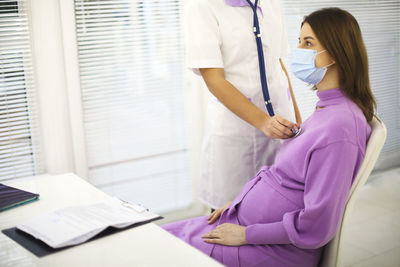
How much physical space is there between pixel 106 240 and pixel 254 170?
849mm

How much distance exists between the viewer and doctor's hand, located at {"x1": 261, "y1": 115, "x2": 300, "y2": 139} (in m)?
1.55

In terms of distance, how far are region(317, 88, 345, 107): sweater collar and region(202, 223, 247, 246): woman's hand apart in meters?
0.49

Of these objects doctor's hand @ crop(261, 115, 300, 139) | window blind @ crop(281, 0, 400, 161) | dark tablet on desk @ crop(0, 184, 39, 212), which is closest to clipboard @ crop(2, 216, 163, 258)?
dark tablet on desk @ crop(0, 184, 39, 212)

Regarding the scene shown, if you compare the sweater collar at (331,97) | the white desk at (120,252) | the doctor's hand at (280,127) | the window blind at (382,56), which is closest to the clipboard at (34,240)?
the white desk at (120,252)

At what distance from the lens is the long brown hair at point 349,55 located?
4.75ft

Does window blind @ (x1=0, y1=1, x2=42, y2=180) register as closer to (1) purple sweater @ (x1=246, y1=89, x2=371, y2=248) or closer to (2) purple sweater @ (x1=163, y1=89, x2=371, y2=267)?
(2) purple sweater @ (x1=163, y1=89, x2=371, y2=267)

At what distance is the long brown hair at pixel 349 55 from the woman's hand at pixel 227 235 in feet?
1.79

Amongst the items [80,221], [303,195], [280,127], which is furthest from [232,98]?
[80,221]

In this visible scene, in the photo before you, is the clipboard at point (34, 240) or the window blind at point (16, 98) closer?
the clipboard at point (34, 240)

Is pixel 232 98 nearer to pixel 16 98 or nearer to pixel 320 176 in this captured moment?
pixel 320 176

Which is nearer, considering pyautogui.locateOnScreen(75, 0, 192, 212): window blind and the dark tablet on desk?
the dark tablet on desk

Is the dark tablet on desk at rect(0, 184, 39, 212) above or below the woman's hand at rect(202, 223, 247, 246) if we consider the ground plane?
above

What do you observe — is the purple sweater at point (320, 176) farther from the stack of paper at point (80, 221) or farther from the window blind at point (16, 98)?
the window blind at point (16, 98)

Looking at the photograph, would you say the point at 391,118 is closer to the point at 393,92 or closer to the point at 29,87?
the point at 393,92
